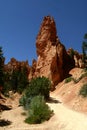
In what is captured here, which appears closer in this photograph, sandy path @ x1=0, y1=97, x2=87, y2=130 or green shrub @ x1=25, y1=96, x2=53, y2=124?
sandy path @ x1=0, y1=97, x2=87, y2=130

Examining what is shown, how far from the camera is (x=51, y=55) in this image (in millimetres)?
58562

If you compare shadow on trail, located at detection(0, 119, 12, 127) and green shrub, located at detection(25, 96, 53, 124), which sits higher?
green shrub, located at detection(25, 96, 53, 124)

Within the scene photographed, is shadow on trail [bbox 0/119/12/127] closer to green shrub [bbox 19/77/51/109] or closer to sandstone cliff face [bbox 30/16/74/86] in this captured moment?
green shrub [bbox 19/77/51/109]

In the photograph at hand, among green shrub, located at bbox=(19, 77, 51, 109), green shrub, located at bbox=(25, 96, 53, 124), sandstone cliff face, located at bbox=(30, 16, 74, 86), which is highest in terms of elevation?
Answer: sandstone cliff face, located at bbox=(30, 16, 74, 86)

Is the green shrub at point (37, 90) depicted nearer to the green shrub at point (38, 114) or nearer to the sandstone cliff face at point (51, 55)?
the green shrub at point (38, 114)

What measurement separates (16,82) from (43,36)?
1243cm

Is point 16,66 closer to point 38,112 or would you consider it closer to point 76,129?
point 38,112

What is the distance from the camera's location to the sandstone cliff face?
187 ft

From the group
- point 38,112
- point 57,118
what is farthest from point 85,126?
point 38,112

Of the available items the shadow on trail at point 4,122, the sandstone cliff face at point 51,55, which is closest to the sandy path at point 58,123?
the shadow on trail at point 4,122

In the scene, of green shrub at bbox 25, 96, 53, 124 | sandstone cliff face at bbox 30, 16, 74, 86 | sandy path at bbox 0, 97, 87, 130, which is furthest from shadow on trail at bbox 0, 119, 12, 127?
sandstone cliff face at bbox 30, 16, 74, 86

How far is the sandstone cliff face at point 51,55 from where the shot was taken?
56.9 m

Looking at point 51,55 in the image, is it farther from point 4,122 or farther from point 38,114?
point 4,122

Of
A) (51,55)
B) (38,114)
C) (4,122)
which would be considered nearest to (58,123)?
(38,114)
